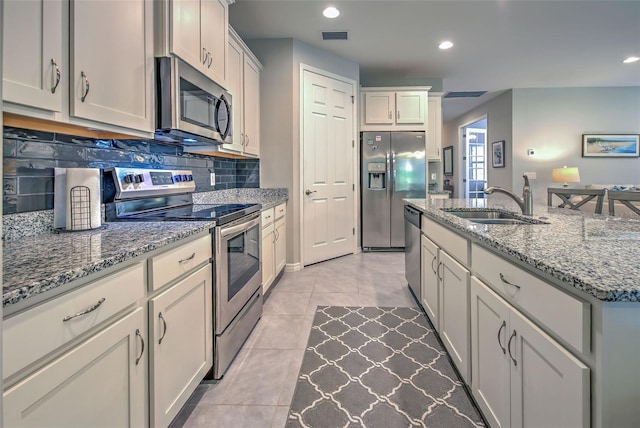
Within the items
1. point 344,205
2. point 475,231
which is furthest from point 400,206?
point 475,231

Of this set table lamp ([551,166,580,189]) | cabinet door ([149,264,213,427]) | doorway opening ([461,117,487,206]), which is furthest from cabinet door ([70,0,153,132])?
doorway opening ([461,117,487,206])

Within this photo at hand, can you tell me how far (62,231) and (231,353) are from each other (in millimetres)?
1043

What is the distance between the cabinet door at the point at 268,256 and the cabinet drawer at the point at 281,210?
0.25 metres

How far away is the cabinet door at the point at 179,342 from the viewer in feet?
3.93

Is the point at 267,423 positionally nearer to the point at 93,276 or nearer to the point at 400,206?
the point at 93,276

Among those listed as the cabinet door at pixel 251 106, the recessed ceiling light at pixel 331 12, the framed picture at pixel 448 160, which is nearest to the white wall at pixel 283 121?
the cabinet door at pixel 251 106

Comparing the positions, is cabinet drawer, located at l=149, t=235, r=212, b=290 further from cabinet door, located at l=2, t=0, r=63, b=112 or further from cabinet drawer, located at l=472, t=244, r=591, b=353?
cabinet drawer, located at l=472, t=244, r=591, b=353

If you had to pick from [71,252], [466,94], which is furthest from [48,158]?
[466,94]

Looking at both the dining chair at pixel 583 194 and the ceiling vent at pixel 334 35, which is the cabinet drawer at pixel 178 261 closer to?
the dining chair at pixel 583 194

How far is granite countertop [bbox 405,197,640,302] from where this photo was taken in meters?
0.74

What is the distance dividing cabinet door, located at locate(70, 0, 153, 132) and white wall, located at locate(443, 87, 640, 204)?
6.37 metres

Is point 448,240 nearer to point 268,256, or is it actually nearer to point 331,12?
point 268,256

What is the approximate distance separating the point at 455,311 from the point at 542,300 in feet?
2.75

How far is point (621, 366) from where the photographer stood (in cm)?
73
